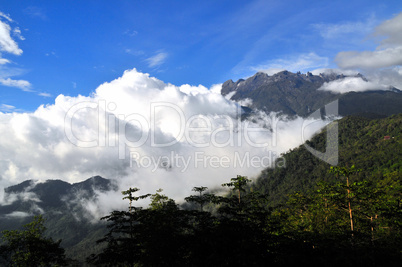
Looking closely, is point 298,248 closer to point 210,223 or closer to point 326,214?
point 210,223

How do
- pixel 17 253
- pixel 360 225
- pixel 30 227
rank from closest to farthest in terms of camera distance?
pixel 360 225, pixel 17 253, pixel 30 227

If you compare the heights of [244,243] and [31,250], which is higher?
[244,243]

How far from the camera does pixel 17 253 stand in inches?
1222

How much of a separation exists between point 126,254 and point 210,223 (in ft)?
23.3

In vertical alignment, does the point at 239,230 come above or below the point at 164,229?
above

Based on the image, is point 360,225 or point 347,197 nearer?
point 347,197

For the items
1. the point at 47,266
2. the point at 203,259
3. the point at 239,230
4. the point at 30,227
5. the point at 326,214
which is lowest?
the point at 47,266

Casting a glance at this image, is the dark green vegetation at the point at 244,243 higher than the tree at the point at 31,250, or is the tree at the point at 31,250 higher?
the dark green vegetation at the point at 244,243

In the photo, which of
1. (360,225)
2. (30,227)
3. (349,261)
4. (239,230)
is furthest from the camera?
(30,227)

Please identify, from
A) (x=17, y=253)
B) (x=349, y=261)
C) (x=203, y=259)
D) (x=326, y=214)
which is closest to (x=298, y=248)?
(x=349, y=261)

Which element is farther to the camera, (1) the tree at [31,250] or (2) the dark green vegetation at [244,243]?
(1) the tree at [31,250]

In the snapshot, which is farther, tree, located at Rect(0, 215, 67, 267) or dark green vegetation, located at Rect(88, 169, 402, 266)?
tree, located at Rect(0, 215, 67, 267)

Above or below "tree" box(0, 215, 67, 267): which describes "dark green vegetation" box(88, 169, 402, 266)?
above

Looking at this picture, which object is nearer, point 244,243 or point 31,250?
point 244,243
